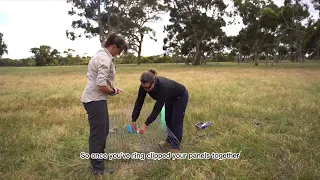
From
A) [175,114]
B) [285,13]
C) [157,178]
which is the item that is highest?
[285,13]

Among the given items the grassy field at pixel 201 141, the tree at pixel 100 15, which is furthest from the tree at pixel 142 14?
the grassy field at pixel 201 141

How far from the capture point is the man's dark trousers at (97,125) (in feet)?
11.1

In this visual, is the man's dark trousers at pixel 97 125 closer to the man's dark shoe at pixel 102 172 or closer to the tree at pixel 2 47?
the man's dark shoe at pixel 102 172

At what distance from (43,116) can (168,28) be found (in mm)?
38261

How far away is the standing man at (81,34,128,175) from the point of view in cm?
325

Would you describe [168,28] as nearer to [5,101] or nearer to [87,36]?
[87,36]

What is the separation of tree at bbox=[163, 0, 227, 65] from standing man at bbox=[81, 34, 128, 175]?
3776cm

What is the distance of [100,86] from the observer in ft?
10.6

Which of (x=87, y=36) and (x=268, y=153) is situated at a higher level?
(x=87, y=36)

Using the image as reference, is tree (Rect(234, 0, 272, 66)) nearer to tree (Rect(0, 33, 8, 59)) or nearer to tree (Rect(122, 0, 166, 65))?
tree (Rect(122, 0, 166, 65))

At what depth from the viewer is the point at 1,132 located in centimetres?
516

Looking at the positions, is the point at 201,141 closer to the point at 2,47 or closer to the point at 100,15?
the point at 100,15

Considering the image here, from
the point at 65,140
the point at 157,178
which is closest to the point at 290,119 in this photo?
the point at 157,178
